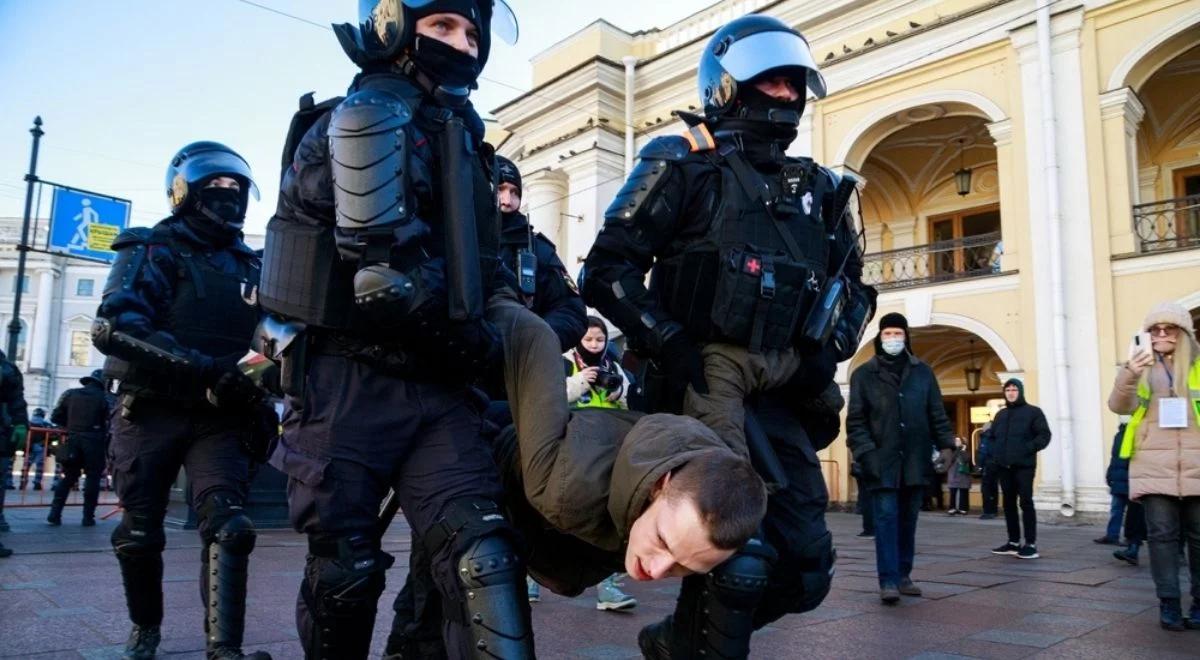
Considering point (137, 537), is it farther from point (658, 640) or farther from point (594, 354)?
point (594, 354)

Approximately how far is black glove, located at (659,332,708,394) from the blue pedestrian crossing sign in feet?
48.6

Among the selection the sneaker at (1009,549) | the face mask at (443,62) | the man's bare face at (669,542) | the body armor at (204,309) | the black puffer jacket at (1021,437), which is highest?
the face mask at (443,62)

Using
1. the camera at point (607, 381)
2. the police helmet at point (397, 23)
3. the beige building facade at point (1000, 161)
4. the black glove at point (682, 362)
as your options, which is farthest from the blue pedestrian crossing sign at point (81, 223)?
the black glove at point (682, 362)

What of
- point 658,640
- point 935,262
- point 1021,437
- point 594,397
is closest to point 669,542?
point 658,640

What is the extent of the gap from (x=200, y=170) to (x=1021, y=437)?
7.89 m

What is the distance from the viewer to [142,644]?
11.6 feet

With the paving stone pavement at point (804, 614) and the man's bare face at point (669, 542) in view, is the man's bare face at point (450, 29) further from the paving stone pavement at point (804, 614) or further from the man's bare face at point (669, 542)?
the paving stone pavement at point (804, 614)

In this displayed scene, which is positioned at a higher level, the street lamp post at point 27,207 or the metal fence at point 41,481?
the street lamp post at point 27,207

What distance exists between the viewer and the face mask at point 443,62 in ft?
8.72

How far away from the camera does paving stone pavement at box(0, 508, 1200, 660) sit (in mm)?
3984

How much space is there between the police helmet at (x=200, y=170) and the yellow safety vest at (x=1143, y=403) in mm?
5064

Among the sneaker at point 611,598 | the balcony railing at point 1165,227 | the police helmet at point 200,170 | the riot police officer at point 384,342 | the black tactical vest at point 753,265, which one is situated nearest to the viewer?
the riot police officer at point 384,342

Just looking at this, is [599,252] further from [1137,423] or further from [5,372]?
[5,372]

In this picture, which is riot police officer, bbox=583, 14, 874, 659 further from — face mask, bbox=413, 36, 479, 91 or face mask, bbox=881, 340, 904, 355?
face mask, bbox=881, 340, 904, 355
